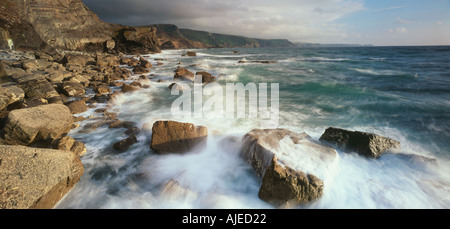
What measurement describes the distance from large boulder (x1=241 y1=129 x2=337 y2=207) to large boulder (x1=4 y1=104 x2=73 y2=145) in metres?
4.10

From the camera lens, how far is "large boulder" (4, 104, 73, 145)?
11.3 ft

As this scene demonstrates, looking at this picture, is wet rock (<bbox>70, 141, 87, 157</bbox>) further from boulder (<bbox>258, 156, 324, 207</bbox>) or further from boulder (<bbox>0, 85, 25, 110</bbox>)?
boulder (<bbox>258, 156, 324, 207</bbox>)

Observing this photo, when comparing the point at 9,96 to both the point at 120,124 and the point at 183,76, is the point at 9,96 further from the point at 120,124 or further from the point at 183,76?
the point at 183,76

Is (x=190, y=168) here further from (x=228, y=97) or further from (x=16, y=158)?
(x=228, y=97)

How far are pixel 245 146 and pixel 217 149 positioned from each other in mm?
803

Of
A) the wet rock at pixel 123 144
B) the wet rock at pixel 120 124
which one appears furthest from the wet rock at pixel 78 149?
the wet rock at pixel 120 124

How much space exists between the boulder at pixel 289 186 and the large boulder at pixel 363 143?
5.90ft

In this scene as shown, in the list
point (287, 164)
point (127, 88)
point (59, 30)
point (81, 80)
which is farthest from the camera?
point (59, 30)

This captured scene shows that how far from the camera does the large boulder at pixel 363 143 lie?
3859 mm

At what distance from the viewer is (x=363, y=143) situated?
3.90 m

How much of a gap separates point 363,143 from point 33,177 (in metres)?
5.71

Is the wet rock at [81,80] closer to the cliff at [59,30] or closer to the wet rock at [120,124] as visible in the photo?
the wet rock at [120,124]

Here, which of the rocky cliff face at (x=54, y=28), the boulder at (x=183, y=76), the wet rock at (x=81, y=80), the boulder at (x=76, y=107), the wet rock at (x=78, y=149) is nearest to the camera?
the wet rock at (x=78, y=149)

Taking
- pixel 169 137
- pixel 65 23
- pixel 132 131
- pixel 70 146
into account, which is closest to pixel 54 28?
pixel 65 23
